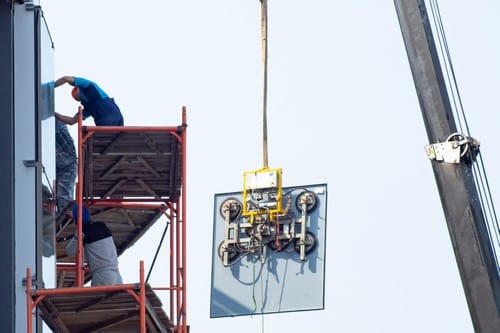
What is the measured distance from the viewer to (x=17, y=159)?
45.9 ft

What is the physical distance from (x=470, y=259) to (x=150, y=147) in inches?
179

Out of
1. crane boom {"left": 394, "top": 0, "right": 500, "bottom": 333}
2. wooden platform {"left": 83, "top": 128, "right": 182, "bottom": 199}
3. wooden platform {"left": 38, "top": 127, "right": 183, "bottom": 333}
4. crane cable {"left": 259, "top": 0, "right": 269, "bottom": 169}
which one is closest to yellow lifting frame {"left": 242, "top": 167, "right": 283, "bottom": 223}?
crane cable {"left": 259, "top": 0, "right": 269, "bottom": 169}

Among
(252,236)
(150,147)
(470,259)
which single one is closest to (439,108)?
(470,259)

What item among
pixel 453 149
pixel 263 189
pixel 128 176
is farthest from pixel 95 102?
pixel 263 189

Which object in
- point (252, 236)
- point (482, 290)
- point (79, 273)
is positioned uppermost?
point (252, 236)

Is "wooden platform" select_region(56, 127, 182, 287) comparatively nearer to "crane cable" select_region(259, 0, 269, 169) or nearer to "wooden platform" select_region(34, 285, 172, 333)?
"wooden platform" select_region(34, 285, 172, 333)

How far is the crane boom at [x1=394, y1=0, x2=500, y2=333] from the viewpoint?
46.8 feet

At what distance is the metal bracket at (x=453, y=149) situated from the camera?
15188 mm

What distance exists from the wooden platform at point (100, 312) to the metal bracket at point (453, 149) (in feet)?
11.4

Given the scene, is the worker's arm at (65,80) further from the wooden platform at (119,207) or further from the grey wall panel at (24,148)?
the grey wall panel at (24,148)

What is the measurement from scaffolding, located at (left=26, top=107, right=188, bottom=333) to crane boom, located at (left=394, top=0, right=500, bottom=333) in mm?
2812

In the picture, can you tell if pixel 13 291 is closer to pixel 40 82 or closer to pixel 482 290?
pixel 40 82

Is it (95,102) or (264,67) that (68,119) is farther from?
(264,67)

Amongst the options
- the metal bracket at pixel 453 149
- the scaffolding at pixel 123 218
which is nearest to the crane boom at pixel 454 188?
the metal bracket at pixel 453 149
